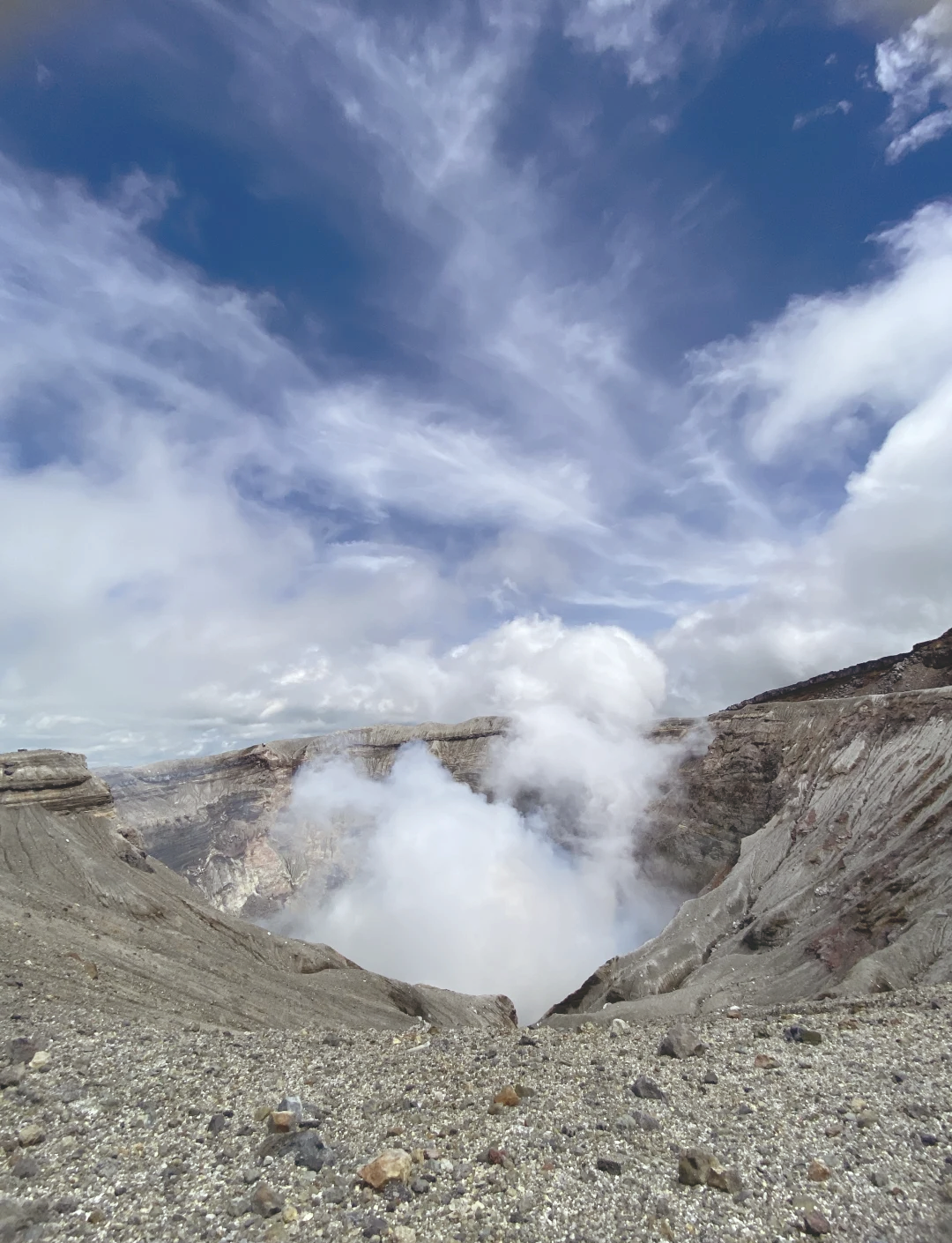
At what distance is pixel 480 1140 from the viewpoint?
7.09 m

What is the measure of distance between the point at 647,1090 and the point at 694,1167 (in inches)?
86.8

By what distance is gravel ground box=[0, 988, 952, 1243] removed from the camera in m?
5.64

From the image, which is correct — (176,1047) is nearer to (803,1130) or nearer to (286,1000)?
(803,1130)

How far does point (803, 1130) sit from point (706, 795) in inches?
2630

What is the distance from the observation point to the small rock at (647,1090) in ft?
26.8

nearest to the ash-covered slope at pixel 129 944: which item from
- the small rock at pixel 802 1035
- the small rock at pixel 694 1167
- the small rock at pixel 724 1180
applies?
the small rock at pixel 694 1167

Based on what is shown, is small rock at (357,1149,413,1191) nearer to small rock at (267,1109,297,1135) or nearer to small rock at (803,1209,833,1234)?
small rock at (267,1109,297,1135)

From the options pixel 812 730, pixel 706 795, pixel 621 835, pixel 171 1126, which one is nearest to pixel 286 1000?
pixel 171 1126

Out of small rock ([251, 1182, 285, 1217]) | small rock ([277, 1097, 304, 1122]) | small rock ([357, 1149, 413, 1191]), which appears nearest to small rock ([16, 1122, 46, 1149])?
small rock ([277, 1097, 304, 1122])

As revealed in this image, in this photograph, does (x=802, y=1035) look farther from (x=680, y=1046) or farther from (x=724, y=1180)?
(x=724, y=1180)

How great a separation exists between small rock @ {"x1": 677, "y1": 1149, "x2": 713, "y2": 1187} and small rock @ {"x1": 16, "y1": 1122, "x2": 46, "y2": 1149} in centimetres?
666

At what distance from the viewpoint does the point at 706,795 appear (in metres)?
68.9

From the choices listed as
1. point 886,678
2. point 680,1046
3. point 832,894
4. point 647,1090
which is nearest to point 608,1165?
point 647,1090

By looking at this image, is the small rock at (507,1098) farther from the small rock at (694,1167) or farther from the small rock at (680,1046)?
the small rock at (680,1046)
